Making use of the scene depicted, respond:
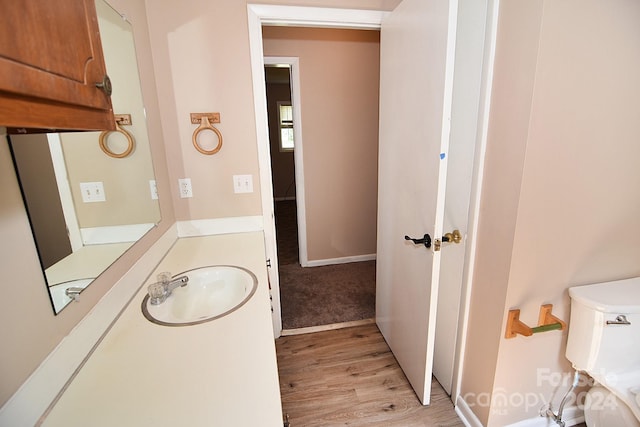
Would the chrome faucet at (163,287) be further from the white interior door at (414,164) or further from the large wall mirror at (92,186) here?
the white interior door at (414,164)

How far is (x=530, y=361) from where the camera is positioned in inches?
51.2

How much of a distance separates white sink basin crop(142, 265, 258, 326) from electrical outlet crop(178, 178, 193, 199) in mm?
578

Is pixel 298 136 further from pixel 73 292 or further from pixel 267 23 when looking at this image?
pixel 73 292

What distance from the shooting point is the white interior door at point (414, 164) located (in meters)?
1.21

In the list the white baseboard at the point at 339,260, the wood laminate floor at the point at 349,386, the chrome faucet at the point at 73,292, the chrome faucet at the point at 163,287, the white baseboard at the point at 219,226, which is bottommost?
the wood laminate floor at the point at 349,386

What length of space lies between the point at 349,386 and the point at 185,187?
4.98 ft

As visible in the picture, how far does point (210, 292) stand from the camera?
130 centimetres

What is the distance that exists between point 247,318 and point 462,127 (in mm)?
1234

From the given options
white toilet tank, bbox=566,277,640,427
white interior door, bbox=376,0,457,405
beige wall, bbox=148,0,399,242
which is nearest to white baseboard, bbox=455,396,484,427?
white interior door, bbox=376,0,457,405

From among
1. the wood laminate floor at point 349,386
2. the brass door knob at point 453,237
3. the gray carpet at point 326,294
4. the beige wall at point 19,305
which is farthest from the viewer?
the gray carpet at point 326,294

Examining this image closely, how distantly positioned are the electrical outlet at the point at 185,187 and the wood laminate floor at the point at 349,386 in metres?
1.19

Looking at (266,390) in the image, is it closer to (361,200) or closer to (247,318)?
(247,318)

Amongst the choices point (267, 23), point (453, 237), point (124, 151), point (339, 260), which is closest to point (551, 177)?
point (453, 237)

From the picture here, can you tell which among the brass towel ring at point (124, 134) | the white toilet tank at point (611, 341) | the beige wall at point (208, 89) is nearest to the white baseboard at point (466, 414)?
the white toilet tank at point (611, 341)
